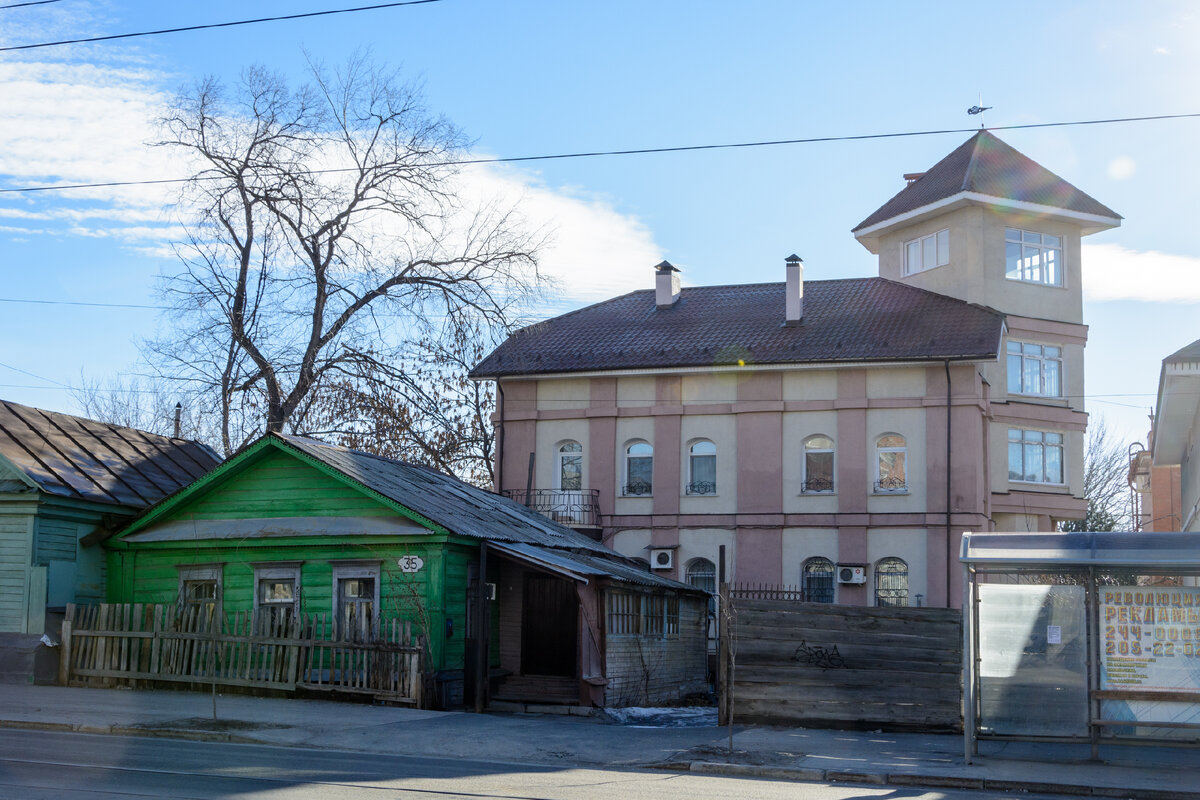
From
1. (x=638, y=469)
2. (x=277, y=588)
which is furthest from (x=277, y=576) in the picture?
(x=638, y=469)

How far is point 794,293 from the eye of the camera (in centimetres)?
3519

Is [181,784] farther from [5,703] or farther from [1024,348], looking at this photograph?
[1024,348]

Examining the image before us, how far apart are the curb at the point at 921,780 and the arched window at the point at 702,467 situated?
20.5 m

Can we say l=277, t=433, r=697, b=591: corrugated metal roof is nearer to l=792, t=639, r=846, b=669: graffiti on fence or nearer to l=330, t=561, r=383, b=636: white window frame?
l=330, t=561, r=383, b=636: white window frame

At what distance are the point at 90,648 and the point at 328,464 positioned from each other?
16.8 feet

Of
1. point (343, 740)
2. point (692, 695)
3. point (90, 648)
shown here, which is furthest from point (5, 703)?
point (692, 695)

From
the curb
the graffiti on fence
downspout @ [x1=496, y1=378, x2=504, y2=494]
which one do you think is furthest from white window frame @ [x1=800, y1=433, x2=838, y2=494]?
the curb

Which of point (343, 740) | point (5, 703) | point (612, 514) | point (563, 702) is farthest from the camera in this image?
point (612, 514)

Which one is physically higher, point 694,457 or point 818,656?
point 694,457

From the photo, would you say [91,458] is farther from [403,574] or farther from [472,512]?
[403,574]

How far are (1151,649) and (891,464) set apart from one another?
1866 cm

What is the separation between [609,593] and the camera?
21.2m

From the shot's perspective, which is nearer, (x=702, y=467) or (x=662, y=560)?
(x=662, y=560)

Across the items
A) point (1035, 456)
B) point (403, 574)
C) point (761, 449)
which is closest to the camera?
point (403, 574)
